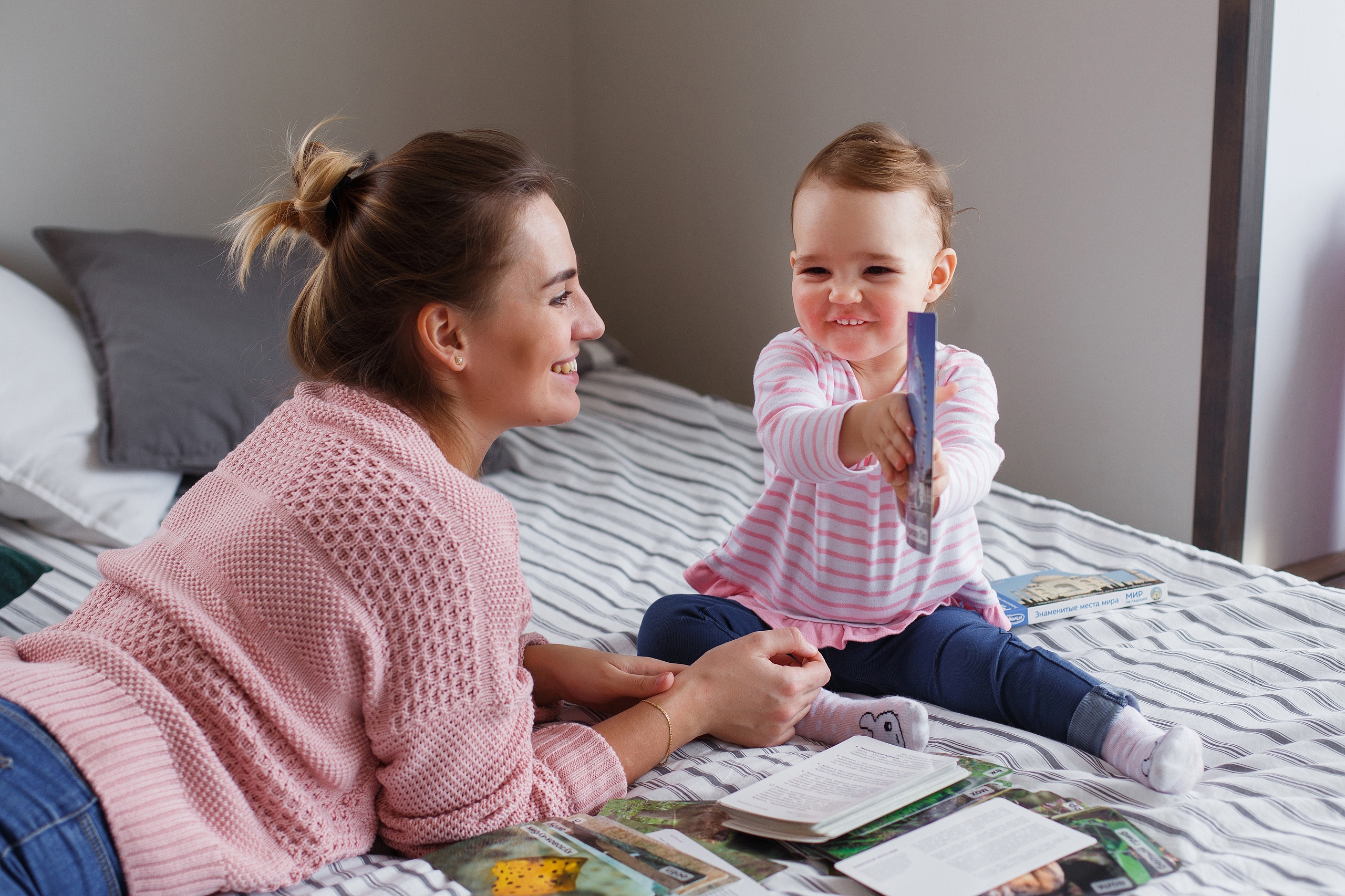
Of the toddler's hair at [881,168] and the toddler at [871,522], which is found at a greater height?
the toddler's hair at [881,168]

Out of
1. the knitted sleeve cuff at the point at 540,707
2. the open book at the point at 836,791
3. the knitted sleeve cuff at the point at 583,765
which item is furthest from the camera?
the knitted sleeve cuff at the point at 540,707

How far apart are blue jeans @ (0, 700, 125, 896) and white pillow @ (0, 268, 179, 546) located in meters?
1.01

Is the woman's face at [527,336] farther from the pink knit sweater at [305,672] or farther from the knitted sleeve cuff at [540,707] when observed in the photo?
the knitted sleeve cuff at [540,707]

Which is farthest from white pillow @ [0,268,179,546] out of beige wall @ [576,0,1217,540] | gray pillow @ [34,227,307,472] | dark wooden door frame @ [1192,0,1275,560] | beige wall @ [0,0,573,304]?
dark wooden door frame @ [1192,0,1275,560]

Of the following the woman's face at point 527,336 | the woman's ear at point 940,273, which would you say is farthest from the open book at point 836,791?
the woman's ear at point 940,273

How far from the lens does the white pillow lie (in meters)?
1.74

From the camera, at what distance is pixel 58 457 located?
1.76 metres

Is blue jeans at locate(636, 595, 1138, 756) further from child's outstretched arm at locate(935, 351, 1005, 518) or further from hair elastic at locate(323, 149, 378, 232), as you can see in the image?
hair elastic at locate(323, 149, 378, 232)

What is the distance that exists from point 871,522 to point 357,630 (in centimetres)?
61

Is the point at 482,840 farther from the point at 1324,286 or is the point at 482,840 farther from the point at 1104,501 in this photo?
the point at 1324,286

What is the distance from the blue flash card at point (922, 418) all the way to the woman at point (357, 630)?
0.89ft

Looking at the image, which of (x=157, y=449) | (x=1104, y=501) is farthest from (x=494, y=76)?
(x=1104, y=501)

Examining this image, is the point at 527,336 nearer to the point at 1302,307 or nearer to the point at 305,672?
the point at 305,672

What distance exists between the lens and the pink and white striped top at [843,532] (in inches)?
48.1
